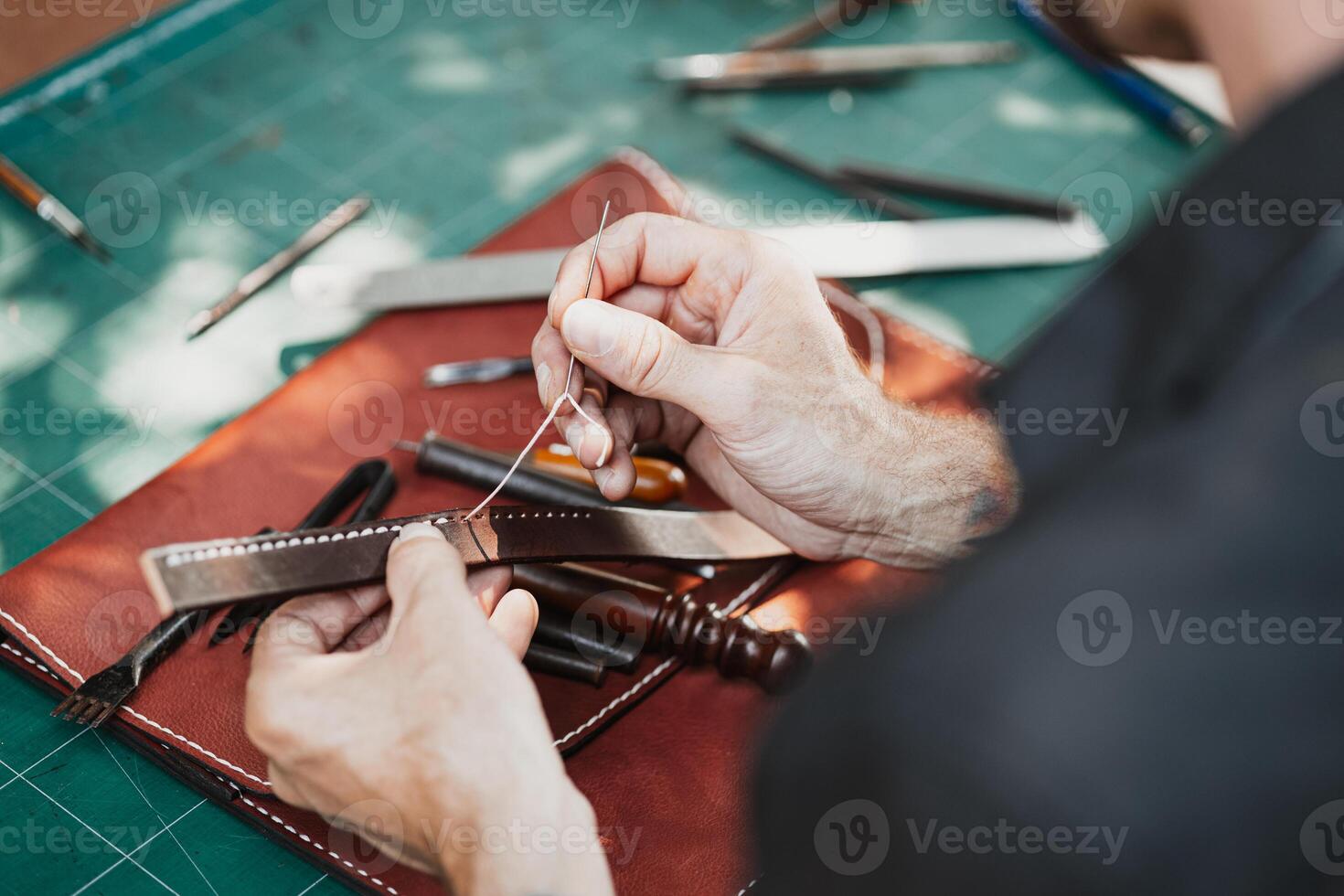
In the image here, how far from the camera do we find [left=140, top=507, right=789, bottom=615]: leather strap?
0.92m

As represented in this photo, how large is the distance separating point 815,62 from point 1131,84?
689 mm

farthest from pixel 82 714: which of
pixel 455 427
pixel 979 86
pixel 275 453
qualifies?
pixel 979 86

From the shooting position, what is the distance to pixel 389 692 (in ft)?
2.89

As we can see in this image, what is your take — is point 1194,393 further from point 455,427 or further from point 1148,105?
point 1148,105

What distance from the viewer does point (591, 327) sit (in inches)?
45.7
